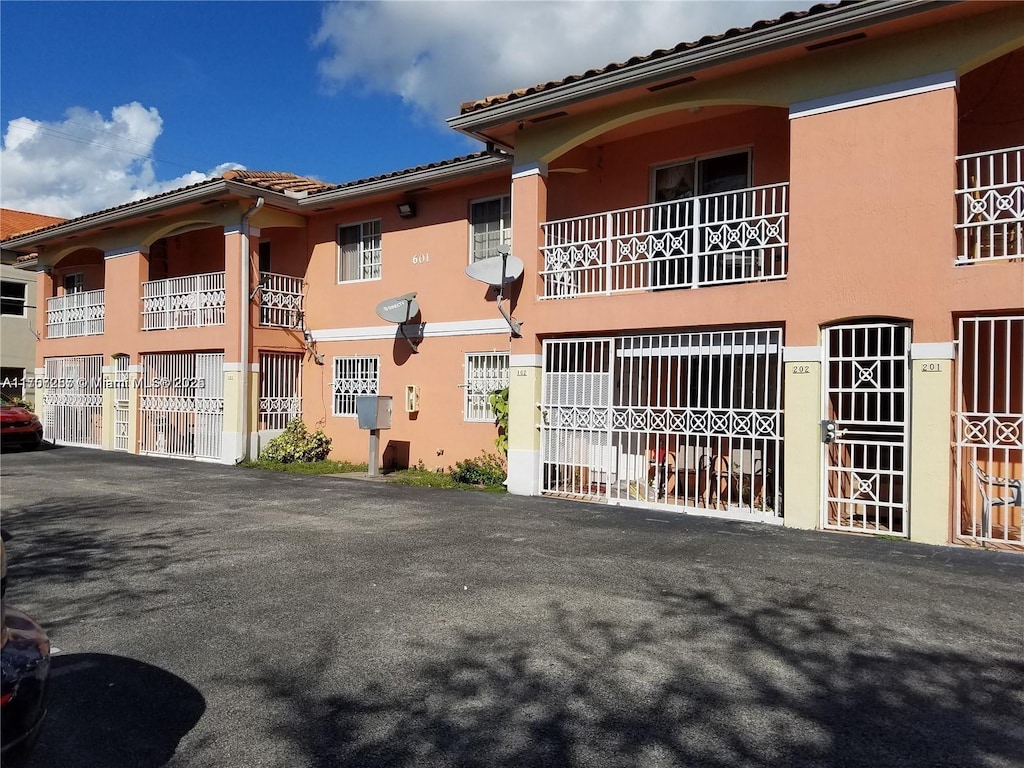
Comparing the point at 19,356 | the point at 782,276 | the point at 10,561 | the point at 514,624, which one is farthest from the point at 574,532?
the point at 19,356

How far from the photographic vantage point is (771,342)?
8891 millimetres

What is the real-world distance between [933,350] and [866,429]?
1457mm

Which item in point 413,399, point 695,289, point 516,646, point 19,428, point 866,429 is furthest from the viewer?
point 19,428

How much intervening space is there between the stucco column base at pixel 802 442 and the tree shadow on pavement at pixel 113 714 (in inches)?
256

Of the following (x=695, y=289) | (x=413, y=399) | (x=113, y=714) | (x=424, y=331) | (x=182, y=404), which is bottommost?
(x=113, y=714)

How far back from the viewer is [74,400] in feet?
62.4

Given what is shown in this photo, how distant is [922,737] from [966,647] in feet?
4.76

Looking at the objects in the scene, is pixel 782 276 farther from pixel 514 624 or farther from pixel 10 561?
pixel 10 561

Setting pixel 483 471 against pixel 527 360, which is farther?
pixel 483 471

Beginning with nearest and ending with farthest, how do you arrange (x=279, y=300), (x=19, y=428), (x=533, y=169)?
(x=533, y=169) → (x=279, y=300) → (x=19, y=428)

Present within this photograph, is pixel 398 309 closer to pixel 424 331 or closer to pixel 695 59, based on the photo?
pixel 424 331

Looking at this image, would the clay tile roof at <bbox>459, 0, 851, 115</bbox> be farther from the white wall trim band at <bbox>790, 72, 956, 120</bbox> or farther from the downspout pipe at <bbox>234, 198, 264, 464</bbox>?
the downspout pipe at <bbox>234, 198, 264, 464</bbox>

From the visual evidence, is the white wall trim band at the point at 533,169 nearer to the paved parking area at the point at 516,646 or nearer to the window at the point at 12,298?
the paved parking area at the point at 516,646

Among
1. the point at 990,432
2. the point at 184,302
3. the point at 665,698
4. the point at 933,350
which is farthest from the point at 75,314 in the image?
the point at 990,432
